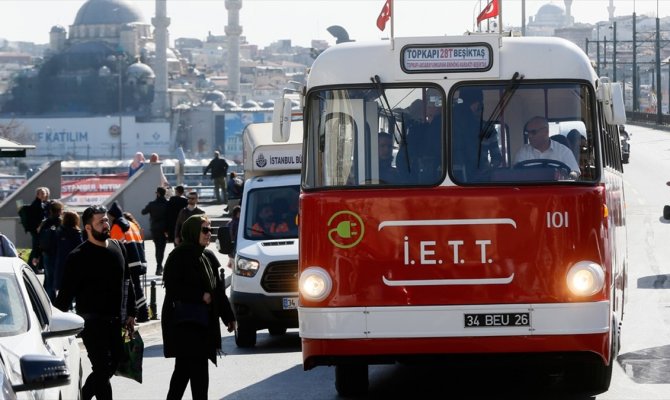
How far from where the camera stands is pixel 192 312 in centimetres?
974

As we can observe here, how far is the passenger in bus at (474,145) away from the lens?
9977 millimetres

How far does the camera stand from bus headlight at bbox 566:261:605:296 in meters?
9.80

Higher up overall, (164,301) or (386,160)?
(386,160)

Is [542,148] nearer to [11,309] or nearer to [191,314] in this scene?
[191,314]

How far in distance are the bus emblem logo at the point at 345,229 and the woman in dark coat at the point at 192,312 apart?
2.58 ft

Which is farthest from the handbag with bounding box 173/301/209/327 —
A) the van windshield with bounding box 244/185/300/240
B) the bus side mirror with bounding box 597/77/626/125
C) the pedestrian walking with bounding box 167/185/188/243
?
the pedestrian walking with bounding box 167/185/188/243

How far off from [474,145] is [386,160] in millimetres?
560

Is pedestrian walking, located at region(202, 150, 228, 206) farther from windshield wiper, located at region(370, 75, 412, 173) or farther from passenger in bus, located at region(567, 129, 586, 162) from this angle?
passenger in bus, located at region(567, 129, 586, 162)

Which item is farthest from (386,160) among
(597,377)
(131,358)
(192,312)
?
(597,377)

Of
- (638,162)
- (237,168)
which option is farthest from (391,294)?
(237,168)

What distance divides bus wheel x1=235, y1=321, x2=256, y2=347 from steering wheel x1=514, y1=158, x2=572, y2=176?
6279 mm

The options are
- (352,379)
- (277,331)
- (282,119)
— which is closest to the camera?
(282,119)

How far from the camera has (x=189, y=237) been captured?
9922 millimetres

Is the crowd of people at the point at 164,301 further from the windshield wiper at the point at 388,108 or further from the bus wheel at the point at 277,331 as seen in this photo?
the bus wheel at the point at 277,331
